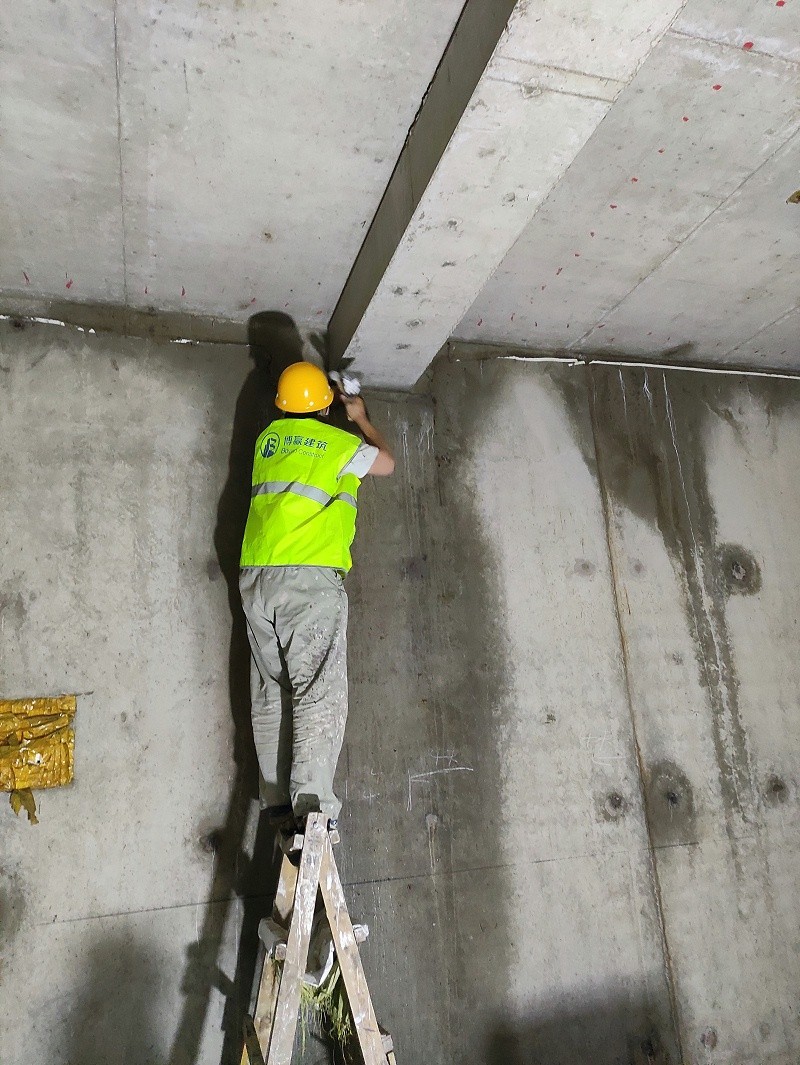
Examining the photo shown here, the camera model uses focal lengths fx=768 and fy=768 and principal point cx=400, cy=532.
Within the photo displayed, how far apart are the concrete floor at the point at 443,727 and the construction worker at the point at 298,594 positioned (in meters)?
0.27

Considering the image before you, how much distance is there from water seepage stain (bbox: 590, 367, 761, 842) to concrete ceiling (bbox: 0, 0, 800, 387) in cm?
56

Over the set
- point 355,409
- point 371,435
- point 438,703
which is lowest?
point 438,703

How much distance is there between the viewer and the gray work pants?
8.82 feet

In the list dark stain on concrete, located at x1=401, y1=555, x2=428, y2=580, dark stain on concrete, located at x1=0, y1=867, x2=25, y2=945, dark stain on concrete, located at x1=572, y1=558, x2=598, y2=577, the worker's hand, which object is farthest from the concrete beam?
dark stain on concrete, located at x1=0, y1=867, x2=25, y2=945

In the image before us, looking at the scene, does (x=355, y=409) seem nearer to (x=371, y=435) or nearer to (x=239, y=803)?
(x=371, y=435)

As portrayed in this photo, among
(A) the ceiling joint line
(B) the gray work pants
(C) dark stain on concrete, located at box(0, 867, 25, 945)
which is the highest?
(A) the ceiling joint line

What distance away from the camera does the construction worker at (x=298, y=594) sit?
8.98 ft

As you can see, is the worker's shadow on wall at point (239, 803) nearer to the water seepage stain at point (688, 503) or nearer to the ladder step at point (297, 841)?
the ladder step at point (297, 841)

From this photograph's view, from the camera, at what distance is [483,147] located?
216 centimetres

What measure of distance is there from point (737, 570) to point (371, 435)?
6.93ft

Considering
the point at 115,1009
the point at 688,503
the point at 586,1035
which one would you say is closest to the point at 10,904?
the point at 115,1009

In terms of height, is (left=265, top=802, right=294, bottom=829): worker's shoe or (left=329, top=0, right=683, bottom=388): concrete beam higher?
(left=329, top=0, right=683, bottom=388): concrete beam

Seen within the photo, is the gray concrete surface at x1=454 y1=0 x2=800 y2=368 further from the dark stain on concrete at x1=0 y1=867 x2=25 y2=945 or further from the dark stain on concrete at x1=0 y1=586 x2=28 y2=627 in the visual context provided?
the dark stain on concrete at x1=0 y1=867 x2=25 y2=945

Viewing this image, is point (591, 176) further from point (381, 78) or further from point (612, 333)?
point (612, 333)
